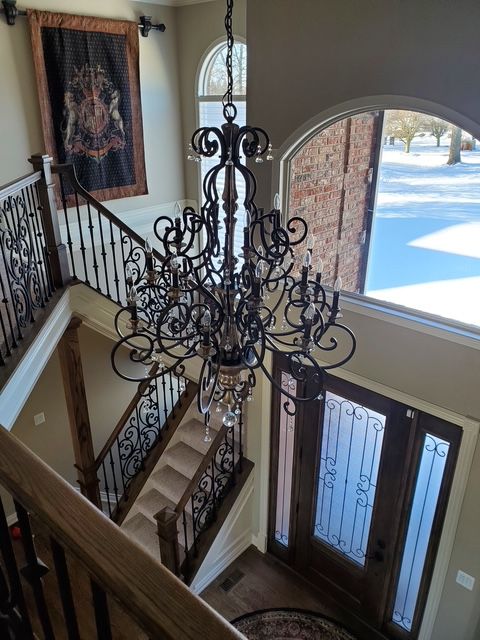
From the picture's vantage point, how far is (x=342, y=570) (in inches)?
180

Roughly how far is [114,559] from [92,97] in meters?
5.63

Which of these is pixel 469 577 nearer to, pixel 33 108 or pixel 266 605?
pixel 266 605

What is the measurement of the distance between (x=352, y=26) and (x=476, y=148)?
3.70 ft

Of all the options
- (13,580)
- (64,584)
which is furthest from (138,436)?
(64,584)

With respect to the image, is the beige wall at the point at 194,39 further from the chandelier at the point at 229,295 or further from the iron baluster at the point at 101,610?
the iron baluster at the point at 101,610

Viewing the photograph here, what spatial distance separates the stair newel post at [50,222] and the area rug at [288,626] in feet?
11.1

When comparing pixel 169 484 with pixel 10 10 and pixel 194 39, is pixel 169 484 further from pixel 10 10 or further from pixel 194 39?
pixel 194 39

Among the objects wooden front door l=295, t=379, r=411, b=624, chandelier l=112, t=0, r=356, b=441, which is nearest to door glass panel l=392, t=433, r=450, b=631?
wooden front door l=295, t=379, r=411, b=624

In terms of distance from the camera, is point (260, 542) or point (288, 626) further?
point (260, 542)

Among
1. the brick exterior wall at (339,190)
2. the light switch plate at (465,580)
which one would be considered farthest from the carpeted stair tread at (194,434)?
the light switch plate at (465,580)

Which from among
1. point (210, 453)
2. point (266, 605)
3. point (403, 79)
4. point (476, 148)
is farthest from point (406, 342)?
point (266, 605)

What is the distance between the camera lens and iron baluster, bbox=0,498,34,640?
3.43 feet

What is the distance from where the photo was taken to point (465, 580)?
11.8 ft

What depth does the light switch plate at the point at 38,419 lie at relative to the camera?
5.92 m
